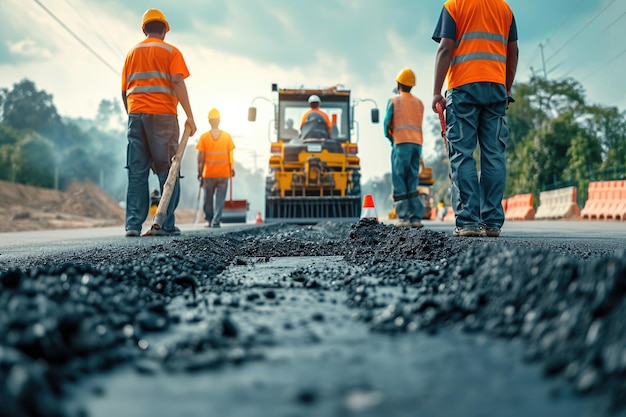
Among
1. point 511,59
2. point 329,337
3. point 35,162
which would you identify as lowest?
point 329,337

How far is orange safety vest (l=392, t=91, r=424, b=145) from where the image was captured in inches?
346

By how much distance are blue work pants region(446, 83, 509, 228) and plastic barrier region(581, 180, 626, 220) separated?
10.00 metres

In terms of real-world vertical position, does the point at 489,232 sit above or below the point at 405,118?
below

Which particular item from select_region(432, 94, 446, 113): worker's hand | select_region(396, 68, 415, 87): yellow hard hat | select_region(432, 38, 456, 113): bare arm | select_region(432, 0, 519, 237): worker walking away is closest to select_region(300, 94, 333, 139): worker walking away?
select_region(396, 68, 415, 87): yellow hard hat

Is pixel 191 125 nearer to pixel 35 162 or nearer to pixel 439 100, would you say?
pixel 439 100

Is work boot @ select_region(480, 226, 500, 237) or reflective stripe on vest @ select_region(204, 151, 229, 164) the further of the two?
reflective stripe on vest @ select_region(204, 151, 229, 164)

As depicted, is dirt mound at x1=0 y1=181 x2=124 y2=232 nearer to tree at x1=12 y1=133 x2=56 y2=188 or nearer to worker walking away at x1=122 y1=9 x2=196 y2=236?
tree at x1=12 y1=133 x2=56 y2=188

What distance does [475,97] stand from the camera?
17.9 ft

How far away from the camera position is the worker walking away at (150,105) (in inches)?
267

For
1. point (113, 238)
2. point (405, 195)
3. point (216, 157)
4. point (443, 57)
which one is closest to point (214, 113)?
point (216, 157)

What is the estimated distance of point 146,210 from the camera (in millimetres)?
7047

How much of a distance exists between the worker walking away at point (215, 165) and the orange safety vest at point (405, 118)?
4588 millimetres

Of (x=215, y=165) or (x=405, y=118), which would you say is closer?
(x=405, y=118)

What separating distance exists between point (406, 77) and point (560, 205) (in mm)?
11624
